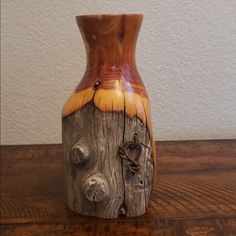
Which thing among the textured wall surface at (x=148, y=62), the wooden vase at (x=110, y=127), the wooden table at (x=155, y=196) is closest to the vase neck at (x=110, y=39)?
the wooden vase at (x=110, y=127)

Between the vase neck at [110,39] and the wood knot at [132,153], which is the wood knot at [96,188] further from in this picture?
the vase neck at [110,39]

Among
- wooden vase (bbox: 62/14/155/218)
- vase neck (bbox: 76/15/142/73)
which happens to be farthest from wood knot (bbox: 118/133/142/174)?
vase neck (bbox: 76/15/142/73)

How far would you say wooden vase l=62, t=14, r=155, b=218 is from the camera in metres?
0.62

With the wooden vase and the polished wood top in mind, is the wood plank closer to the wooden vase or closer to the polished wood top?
the wooden vase

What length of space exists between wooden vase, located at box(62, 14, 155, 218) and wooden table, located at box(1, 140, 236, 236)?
1.5 inches

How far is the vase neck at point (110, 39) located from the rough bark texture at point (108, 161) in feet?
0.23

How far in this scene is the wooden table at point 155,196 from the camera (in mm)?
607

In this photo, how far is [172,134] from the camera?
112 centimetres

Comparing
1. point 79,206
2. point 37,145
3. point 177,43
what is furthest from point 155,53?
point 79,206

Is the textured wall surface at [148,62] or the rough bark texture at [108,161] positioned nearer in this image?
the rough bark texture at [108,161]

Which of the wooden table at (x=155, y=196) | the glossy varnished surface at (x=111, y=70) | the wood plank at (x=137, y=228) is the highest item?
the glossy varnished surface at (x=111, y=70)

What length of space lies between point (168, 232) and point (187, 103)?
55 cm

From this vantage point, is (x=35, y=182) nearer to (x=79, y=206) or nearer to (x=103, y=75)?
(x=79, y=206)

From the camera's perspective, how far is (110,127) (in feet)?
2.04
